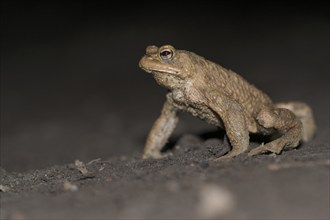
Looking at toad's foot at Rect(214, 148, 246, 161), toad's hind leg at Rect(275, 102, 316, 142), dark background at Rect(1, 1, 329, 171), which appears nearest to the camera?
toad's foot at Rect(214, 148, 246, 161)

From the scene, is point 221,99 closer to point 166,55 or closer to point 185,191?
point 166,55

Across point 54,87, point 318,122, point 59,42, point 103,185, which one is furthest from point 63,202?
point 59,42

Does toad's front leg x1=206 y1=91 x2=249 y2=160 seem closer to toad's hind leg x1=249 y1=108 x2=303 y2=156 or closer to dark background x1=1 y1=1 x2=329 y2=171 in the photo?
toad's hind leg x1=249 y1=108 x2=303 y2=156

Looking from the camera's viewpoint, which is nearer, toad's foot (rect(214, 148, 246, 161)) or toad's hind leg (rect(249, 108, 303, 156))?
toad's foot (rect(214, 148, 246, 161))

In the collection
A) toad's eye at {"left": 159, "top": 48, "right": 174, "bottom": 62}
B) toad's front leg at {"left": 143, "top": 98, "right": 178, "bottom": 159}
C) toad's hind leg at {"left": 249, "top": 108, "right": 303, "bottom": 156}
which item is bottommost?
toad's front leg at {"left": 143, "top": 98, "right": 178, "bottom": 159}

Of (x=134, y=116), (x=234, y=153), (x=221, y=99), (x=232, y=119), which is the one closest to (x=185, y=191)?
(x=234, y=153)

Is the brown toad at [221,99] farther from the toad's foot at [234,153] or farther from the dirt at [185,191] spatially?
the dirt at [185,191]

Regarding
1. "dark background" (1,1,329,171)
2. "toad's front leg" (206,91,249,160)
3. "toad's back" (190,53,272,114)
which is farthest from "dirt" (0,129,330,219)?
"dark background" (1,1,329,171)

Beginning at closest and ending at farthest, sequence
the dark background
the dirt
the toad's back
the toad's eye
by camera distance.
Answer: the dirt
the toad's eye
the toad's back
the dark background
